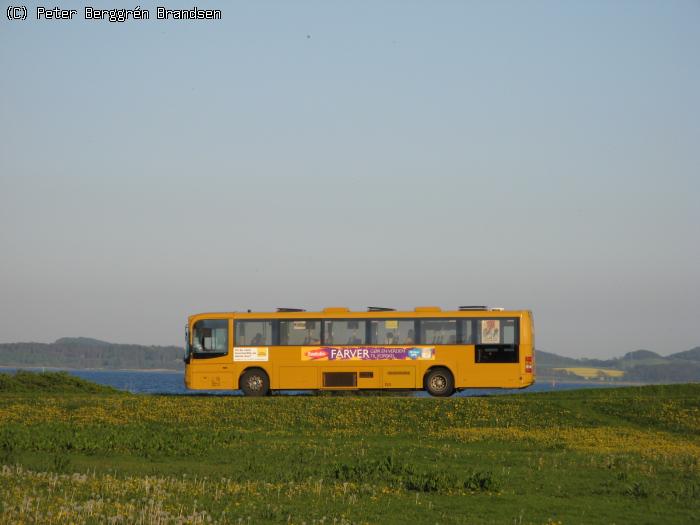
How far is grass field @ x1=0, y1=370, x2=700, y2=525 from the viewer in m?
16.7

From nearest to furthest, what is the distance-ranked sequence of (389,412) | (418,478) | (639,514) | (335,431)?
(639,514)
(418,478)
(335,431)
(389,412)

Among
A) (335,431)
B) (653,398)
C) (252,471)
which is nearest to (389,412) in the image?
(335,431)

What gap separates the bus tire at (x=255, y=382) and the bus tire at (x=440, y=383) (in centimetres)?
659

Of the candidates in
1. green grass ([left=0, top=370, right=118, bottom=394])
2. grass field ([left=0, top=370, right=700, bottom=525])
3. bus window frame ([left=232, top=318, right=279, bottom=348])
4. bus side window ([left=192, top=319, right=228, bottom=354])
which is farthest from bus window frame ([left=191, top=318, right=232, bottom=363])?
green grass ([left=0, top=370, right=118, bottom=394])

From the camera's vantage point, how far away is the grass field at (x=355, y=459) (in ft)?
54.7

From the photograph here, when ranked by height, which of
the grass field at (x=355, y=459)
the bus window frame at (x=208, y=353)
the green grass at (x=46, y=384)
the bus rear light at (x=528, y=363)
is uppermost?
the bus window frame at (x=208, y=353)

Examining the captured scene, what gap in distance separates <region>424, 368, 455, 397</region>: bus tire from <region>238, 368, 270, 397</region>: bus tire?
659 centimetres

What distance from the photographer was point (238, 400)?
1446 inches

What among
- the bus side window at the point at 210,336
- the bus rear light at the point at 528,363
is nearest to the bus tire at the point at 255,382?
the bus side window at the point at 210,336

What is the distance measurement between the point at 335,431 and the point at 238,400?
7320mm

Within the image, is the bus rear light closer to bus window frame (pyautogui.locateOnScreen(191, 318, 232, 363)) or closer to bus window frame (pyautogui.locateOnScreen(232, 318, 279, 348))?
bus window frame (pyautogui.locateOnScreen(232, 318, 279, 348))

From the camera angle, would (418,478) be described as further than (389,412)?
No

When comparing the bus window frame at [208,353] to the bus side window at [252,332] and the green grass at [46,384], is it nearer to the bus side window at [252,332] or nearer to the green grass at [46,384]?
the bus side window at [252,332]

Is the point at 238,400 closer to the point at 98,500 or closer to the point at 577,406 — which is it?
the point at 577,406
